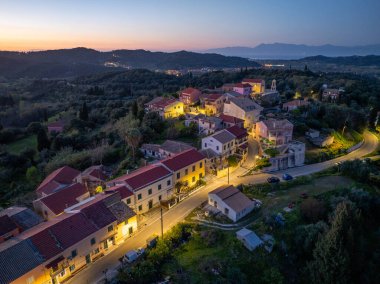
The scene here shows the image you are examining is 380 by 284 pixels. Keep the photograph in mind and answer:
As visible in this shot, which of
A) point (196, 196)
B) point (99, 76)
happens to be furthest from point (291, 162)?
point (99, 76)

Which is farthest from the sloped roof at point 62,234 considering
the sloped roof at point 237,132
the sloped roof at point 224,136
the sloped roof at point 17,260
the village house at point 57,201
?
the sloped roof at point 237,132

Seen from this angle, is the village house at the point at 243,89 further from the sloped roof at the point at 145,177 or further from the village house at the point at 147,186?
the sloped roof at the point at 145,177

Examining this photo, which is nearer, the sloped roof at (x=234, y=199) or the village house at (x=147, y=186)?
the sloped roof at (x=234, y=199)

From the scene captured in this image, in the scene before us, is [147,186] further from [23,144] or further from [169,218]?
[23,144]

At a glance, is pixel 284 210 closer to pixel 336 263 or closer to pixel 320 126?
pixel 336 263

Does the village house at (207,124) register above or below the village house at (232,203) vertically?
above

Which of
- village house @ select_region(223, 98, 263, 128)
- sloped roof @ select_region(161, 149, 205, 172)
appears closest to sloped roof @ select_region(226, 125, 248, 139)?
village house @ select_region(223, 98, 263, 128)

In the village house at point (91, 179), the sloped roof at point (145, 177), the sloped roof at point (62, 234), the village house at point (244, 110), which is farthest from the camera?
the village house at point (244, 110)
